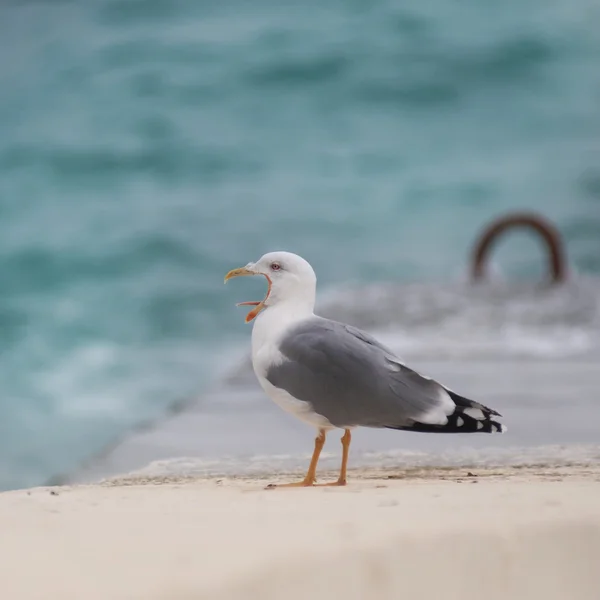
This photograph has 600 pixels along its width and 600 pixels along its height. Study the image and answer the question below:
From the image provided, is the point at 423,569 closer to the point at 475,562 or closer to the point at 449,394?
the point at 475,562

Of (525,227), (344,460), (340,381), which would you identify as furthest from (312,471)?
(525,227)

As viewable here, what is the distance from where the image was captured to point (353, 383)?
7.47 feet

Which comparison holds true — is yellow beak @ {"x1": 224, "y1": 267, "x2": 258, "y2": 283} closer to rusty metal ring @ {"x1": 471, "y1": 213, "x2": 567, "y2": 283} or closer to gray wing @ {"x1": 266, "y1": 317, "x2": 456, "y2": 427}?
gray wing @ {"x1": 266, "y1": 317, "x2": 456, "y2": 427}

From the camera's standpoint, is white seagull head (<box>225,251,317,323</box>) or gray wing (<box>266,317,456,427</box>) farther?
white seagull head (<box>225,251,317,323</box>)

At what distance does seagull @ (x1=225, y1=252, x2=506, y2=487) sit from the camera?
89.4 inches

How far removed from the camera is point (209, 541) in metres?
1.77

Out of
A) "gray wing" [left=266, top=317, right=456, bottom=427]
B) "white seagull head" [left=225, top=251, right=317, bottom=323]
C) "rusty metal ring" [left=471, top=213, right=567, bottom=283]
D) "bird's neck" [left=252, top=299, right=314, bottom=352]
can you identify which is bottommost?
"gray wing" [left=266, top=317, right=456, bottom=427]

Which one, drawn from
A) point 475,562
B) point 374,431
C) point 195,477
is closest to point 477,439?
point 374,431

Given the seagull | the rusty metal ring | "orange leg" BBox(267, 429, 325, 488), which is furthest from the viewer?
the rusty metal ring

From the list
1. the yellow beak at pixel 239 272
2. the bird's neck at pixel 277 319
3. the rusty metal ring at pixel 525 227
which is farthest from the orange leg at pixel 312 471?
the rusty metal ring at pixel 525 227

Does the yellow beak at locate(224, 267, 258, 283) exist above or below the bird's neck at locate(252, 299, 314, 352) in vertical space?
above

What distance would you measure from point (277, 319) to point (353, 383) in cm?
23

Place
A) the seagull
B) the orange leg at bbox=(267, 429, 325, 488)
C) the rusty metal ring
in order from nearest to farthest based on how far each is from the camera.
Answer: the seagull < the orange leg at bbox=(267, 429, 325, 488) < the rusty metal ring

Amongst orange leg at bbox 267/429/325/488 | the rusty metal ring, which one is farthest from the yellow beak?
the rusty metal ring
